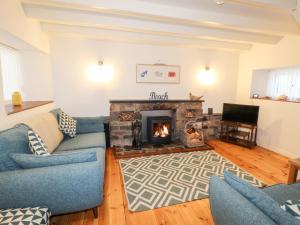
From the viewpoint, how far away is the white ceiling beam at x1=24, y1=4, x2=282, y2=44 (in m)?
2.59

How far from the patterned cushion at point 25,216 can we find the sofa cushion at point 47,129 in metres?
1.05

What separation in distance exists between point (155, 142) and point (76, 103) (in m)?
2.07

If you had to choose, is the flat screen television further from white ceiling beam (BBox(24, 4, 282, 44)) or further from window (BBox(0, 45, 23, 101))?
window (BBox(0, 45, 23, 101))

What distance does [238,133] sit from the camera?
4.39 meters

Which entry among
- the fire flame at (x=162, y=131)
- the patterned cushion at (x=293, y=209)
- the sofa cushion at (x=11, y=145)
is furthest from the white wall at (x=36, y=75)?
the patterned cushion at (x=293, y=209)

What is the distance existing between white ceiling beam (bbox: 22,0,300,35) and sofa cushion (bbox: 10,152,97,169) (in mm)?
1832

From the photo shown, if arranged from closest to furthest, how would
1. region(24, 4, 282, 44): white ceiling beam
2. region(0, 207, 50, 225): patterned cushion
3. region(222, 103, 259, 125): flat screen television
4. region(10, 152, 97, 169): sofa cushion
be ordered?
region(0, 207, 50, 225): patterned cushion, region(10, 152, 97, 169): sofa cushion, region(24, 4, 282, 44): white ceiling beam, region(222, 103, 259, 125): flat screen television

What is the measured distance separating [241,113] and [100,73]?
3547 millimetres

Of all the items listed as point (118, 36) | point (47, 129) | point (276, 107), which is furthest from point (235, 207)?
point (276, 107)

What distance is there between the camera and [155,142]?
164 inches

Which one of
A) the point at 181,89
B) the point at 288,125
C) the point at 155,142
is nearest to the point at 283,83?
the point at 288,125

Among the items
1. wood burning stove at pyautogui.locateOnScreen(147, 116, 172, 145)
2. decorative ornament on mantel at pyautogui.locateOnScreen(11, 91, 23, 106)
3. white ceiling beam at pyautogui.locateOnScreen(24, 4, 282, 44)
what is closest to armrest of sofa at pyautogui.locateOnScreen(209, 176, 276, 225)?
white ceiling beam at pyautogui.locateOnScreen(24, 4, 282, 44)

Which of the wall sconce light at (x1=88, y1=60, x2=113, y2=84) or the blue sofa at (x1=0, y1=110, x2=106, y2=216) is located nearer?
the blue sofa at (x1=0, y1=110, x2=106, y2=216)

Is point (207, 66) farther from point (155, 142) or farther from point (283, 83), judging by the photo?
point (155, 142)
